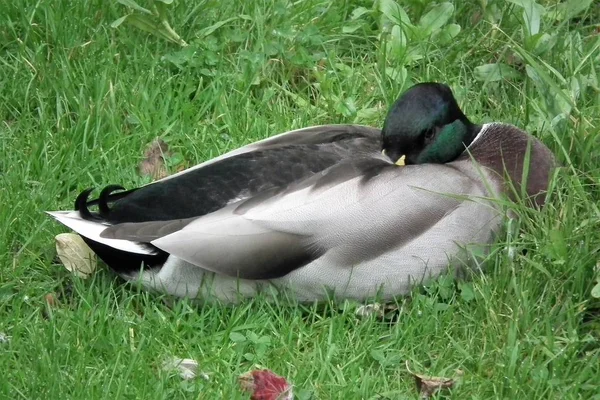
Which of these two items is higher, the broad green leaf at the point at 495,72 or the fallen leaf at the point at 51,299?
the broad green leaf at the point at 495,72

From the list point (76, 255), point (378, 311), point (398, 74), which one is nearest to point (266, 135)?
point (398, 74)

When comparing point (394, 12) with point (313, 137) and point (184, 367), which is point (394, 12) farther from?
point (184, 367)

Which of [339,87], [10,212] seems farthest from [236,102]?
[10,212]

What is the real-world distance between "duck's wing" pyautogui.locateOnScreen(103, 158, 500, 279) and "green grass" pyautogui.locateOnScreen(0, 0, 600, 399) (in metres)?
0.20

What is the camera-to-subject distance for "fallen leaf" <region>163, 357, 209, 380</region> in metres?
3.75

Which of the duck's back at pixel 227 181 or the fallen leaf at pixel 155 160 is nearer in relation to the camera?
the duck's back at pixel 227 181

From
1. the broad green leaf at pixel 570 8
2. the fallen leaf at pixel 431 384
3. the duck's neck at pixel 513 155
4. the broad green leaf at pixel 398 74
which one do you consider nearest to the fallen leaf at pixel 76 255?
the fallen leaf at pixel 431 384

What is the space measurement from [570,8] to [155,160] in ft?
6.26

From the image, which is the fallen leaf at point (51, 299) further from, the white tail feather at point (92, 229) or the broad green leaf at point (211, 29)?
the broad green leaf at point (211, 29)

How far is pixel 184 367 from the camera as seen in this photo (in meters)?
3.79

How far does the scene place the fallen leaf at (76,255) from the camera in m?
4.25

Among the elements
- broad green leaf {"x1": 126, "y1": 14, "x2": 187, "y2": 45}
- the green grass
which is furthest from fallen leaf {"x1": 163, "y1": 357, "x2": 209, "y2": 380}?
broad green leaf {"x1": 126, "y1": 14, "x2": 187, "y2": 45}

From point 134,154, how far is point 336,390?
5.29 feet

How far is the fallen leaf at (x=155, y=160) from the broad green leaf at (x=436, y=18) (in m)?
1.26
